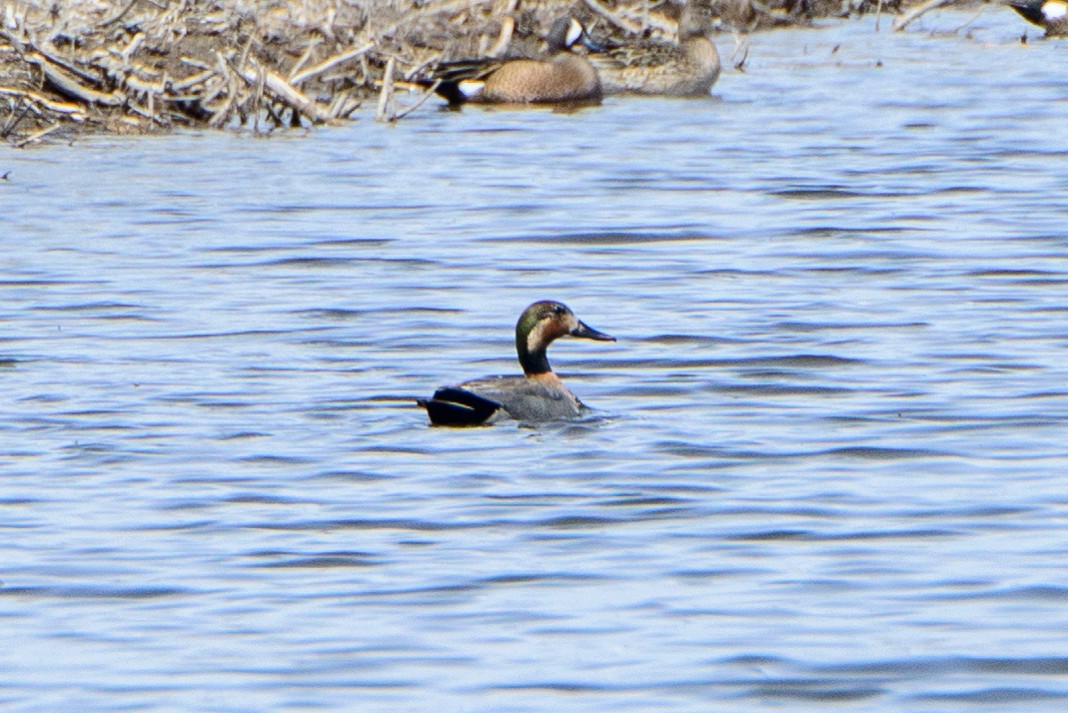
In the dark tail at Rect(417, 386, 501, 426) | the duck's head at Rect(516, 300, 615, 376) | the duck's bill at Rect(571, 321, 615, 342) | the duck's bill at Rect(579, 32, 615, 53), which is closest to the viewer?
the dark tail at Rect(417, 386, 501, 426)

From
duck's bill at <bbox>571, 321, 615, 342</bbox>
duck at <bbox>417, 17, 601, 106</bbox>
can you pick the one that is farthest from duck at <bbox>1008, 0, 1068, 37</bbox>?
duck's bill at <bbox>571, 321, 615, 342</bbox>

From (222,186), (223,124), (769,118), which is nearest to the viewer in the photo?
(222,186)

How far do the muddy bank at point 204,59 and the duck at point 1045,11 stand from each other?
22.5 ft

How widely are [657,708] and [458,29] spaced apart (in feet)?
58.5

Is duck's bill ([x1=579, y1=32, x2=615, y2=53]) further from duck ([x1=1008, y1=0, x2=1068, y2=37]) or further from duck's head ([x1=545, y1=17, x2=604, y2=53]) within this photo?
duck ([x1=1008, y1=0, x2=1068, y2=37])

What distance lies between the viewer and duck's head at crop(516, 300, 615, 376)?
948 cm

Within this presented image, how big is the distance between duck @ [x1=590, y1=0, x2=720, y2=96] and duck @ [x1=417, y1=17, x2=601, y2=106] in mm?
571

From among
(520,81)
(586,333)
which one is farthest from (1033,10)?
(586,333)

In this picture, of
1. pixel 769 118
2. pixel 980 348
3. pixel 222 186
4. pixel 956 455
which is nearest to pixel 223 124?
pixel 222 186

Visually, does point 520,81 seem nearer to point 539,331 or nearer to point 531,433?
point 539,331

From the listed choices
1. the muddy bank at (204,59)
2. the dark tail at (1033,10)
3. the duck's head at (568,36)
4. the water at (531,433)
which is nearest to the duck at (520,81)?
the muddy bank at (204,59)

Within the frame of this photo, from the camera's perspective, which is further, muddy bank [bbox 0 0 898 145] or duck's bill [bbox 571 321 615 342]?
muddy bank [bbox 0 0 898 145]

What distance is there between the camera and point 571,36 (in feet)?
73.2

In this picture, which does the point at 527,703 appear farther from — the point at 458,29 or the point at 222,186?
the point at 458,29
